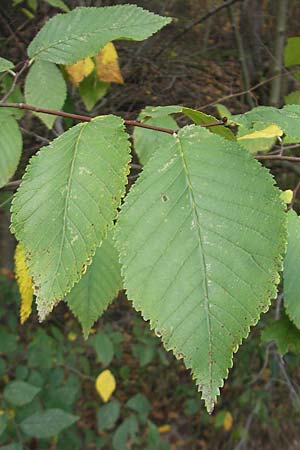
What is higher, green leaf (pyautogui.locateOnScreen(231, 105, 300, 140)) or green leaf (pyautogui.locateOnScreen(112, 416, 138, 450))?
green leaf (pyautogui.locateOnScreen(231, 105, 300, 140))

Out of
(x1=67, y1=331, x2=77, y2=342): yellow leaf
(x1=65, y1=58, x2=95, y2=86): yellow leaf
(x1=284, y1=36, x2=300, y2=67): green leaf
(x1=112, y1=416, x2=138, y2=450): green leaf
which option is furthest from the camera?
(x1=67, y1=331, x2=77, y2=342): yellow leaf

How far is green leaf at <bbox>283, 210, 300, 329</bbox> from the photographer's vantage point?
2.57ft

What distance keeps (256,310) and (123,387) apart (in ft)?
9.98

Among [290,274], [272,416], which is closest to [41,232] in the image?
[290,274]

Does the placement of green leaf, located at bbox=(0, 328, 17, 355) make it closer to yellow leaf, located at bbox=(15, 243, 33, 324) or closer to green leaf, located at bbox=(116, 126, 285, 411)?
yellow leaf, located at bbox=(15, 243, 33, 324)

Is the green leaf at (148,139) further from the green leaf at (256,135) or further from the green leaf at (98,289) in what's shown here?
the green leaf at (98,289)

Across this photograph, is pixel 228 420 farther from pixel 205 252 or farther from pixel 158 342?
pixel 205 252

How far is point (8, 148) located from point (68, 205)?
64 centimetres

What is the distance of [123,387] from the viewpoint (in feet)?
11.1

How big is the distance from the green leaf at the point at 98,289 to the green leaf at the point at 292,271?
280 millimetres

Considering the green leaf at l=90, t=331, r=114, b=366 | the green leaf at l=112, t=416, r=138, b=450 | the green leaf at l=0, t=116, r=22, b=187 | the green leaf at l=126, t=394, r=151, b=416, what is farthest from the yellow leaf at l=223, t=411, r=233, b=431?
the green leaf at l=0, t=116, r=22, b=187

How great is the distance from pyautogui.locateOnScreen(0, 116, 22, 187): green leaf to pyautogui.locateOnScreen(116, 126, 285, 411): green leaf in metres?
0.65

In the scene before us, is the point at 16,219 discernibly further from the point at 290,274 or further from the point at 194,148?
the point at 290,274

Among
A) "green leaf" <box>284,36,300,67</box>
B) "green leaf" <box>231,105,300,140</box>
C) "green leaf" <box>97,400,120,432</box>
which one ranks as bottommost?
"green leaf" <box>97,400,120,432</box>
